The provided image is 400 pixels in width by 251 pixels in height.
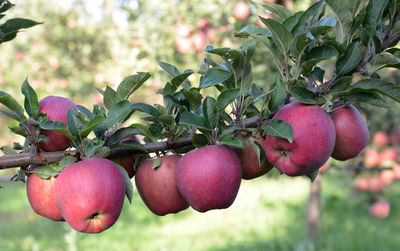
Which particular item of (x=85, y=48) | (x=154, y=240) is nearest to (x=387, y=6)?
(x=154, y=240)

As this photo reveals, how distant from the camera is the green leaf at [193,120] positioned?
798mm

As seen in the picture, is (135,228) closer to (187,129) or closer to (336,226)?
(336,226)

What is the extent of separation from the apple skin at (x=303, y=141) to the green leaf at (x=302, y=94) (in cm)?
2

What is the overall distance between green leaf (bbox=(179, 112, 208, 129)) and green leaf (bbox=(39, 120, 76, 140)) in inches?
8.6

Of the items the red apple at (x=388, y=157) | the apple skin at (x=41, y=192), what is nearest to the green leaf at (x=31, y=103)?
the apple skin at (x=41, y=192)

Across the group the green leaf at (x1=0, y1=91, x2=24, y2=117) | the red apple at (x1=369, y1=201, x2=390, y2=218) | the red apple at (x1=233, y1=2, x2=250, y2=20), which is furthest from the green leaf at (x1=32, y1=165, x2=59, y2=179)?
the red apple at (x1=369, y1=201, x2=390, y2=218)

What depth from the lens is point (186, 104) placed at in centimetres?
91

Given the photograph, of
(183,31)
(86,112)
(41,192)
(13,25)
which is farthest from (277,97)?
(183,31)

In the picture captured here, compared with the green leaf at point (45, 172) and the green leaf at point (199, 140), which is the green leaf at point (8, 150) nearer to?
the green leaf at point (45, 172)

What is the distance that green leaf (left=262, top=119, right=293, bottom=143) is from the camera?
2.50ft

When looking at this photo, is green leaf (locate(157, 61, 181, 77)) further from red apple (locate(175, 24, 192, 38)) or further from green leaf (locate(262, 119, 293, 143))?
red apple (locate(175, 24, 192, 38))

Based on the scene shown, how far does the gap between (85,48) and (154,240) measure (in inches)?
103

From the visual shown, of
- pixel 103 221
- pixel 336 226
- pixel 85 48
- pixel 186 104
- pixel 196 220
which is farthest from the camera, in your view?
pixel 85 48

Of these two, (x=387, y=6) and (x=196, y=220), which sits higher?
(x=387, y=6)
